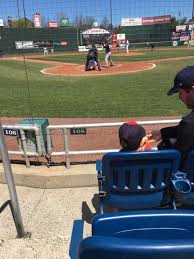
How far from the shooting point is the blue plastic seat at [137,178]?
2.84 m

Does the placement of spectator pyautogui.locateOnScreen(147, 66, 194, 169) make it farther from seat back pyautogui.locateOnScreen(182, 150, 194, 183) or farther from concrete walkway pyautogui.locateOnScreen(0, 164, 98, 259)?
concrete walkway pyautogui.locateOnScreen(0, 164, 98, 259)

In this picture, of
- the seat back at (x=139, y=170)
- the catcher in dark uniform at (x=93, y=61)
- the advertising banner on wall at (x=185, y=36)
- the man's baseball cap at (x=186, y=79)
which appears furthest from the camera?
the advertising banner on wall at (x=185, y=36)

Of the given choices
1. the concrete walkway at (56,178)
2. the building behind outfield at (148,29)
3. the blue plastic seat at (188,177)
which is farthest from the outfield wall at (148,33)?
the blue plastic seat at (188,177)

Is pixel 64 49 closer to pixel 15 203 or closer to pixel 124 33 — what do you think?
pixel 124 33

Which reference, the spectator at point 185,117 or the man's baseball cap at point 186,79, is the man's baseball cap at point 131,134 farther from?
the man's baseball cap at point 186,79

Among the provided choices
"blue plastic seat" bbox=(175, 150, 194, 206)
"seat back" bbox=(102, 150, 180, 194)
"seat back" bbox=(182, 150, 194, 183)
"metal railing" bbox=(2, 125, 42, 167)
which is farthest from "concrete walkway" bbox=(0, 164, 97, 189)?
"seat back" bbox=(182, 150, 194, 183)

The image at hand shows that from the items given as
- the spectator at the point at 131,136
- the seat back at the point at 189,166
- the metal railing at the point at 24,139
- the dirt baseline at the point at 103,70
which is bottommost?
the dirt baseline at the point at 103,70

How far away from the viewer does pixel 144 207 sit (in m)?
3.23

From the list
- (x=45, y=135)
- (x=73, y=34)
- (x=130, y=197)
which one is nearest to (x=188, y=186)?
(x=130, y=197)

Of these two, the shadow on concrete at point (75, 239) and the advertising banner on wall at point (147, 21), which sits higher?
the advertising banner on wall at point (147, 21)

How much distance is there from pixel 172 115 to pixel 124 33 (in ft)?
123

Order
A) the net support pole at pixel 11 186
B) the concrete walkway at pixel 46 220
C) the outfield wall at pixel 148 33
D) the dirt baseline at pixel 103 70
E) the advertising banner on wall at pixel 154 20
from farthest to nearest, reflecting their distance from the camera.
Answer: the advertising banner on wall at pixel 154 20
the outfield wall at pixel 148 33
the dirt baseline at pixel 103 70
the concrete walkway at pixel 46 220
the net support pole at pixel 11 186

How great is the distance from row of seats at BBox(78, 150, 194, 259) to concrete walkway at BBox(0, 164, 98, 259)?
73 cm

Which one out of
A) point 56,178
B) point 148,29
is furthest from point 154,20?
point 56,178
